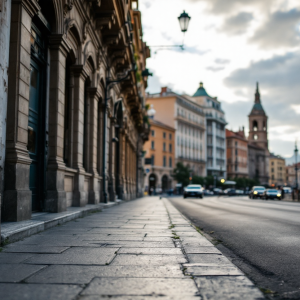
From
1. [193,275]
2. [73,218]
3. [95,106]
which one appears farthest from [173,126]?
[193,275]

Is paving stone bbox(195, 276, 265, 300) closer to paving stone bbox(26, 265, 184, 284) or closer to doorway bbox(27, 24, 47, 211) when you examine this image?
paving stone bbox(26, 265, 184, 284)

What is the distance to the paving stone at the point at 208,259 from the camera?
196 inches

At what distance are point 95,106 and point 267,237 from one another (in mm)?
11155

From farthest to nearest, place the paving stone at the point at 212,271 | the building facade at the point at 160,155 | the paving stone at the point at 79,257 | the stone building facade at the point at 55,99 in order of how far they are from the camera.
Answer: the building facade at the point at 160,155
the stone building facade at the point at 55,99
the paving stone at the point at 79,257
the paving stone at the point at 212,271

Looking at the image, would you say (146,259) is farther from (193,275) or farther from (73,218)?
(73,218)

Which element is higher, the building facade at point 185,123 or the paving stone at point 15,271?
the building facade at point 185,123

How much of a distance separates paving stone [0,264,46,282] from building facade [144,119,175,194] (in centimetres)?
7556

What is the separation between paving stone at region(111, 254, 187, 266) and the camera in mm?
4914

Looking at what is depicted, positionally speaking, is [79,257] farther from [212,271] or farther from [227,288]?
[227,288]

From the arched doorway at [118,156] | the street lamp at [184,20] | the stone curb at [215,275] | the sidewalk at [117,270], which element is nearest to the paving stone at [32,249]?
the sidewalk at [117,270]

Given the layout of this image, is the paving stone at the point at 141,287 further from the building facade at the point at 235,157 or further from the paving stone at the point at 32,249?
the building facade at the point at 235,157

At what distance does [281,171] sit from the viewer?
199375mm

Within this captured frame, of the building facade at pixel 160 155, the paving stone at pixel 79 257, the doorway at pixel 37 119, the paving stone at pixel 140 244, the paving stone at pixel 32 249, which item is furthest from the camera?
the building facade at pixel 160 155

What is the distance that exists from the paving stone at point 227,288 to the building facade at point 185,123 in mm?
88361
